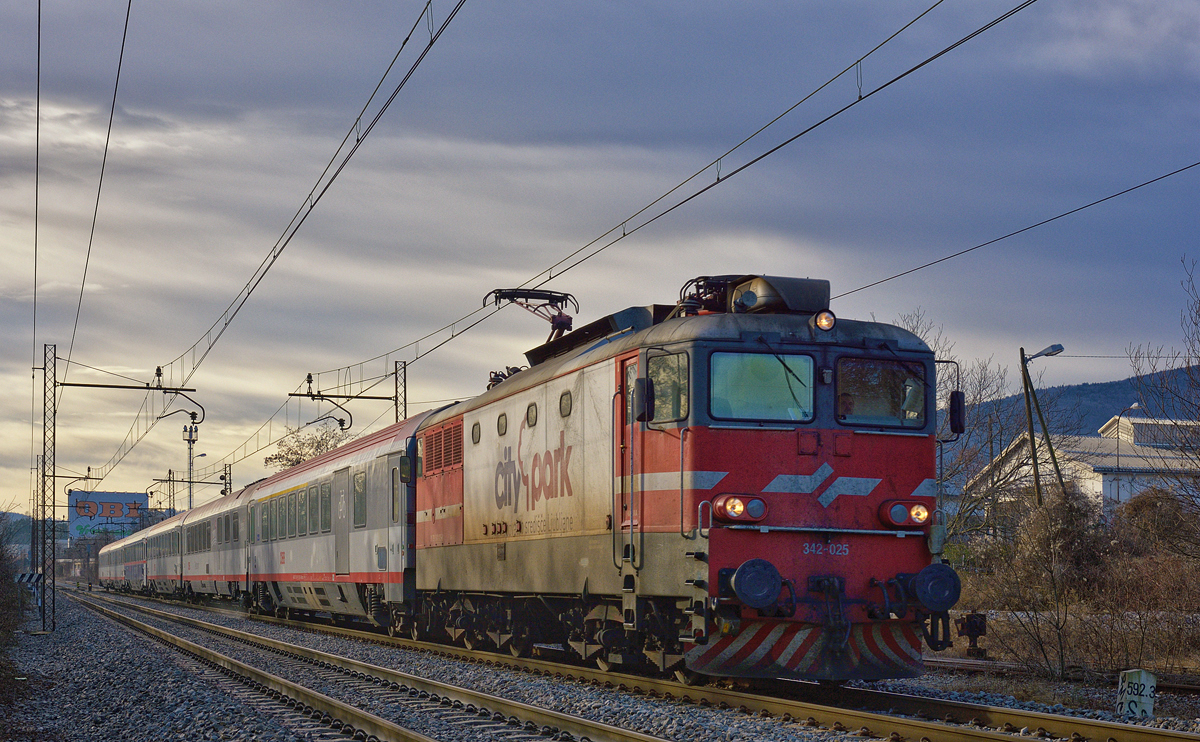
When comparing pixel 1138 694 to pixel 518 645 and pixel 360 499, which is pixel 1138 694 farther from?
pixel 360 499

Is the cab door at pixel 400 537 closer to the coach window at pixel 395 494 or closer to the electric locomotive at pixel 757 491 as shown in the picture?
the coach window at pixel 395 494

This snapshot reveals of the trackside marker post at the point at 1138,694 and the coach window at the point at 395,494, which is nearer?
the trackside marker post at the point at 1138,694

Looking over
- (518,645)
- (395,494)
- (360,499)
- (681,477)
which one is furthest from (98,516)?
(681,477)

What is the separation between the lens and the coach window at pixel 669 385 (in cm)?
1140

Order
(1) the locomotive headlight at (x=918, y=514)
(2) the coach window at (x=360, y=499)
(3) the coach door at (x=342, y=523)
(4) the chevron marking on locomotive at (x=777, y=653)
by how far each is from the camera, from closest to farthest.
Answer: (4) the chevron marking on locomotive at (x=777, y=653) → (1) the locomotive headlight at (x=918, y=514) → (2) the coach window at (x=360, y=499) → (3) the coach door at (x=342, y=523)

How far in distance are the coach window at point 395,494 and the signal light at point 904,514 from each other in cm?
1094

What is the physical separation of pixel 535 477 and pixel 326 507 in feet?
41.3

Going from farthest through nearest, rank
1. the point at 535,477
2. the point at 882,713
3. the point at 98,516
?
1. the point at 98,516
2. the point at 535,477
3. the point at 882,713

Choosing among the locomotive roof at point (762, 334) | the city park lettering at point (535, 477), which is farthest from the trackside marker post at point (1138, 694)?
the city park lettering at point (535, 477)

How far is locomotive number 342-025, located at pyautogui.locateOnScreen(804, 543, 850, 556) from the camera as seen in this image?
1109 centimetres

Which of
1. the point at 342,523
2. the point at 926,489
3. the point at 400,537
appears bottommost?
the point at 400,537

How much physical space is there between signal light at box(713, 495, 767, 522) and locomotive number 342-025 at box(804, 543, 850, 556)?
0.59 metres

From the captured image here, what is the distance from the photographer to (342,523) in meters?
24.2

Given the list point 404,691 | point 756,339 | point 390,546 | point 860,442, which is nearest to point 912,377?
point 860,442
